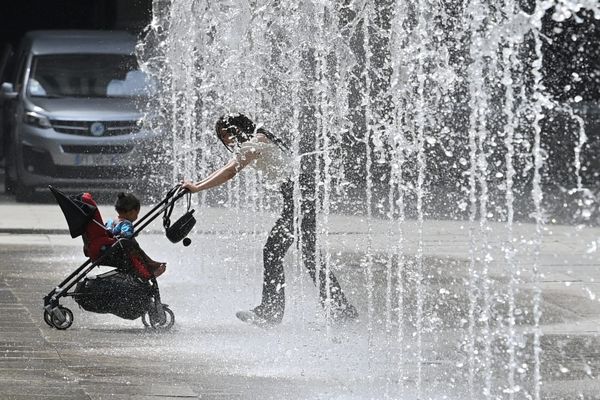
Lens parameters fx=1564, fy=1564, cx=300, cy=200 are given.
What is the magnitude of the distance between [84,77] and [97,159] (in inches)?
49.6

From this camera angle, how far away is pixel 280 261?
31.9ft

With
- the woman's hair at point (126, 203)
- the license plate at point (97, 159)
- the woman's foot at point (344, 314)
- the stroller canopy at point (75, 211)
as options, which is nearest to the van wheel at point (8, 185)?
the license plate at point (97, 159)

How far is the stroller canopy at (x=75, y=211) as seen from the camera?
923cm

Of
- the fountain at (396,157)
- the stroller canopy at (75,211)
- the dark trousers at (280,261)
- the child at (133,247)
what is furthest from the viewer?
the dark trousers at (280,261)

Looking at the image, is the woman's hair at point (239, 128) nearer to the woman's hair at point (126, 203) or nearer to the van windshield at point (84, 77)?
the woman's hair at point (126, 203)

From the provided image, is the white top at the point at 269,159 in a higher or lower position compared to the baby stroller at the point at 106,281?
higher

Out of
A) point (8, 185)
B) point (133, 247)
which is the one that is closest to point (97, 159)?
point (8, 185)

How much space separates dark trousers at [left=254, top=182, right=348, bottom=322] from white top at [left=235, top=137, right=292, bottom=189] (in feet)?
0.27

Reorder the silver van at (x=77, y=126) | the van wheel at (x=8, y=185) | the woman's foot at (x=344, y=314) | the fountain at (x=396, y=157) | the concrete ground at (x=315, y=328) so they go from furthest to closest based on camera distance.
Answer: the van wheel at (x=8, y=185) < the silver van at (x=77, y=126) < the woman's foot at (x=344, y=314) < the fountain at (x=396, y=157) < the concrete ground at (x=315, y=328)

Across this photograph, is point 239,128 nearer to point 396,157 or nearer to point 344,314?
point 344,314

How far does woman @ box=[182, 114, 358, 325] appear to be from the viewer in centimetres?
943

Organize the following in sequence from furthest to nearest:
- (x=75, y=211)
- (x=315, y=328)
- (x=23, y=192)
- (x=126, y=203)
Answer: (x=23, y=192) < (x=126, y=203) < (x=315, y=328) < (x=75, y=211)

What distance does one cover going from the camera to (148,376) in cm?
772

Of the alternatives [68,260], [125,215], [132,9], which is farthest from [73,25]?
[125,215]
